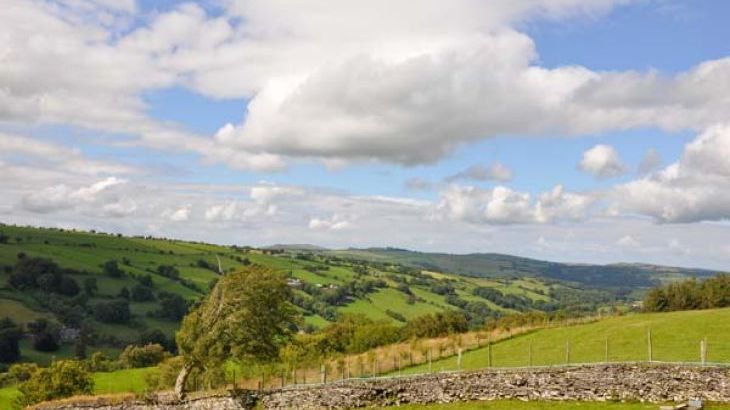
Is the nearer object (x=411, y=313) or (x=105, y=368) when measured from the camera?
(x=105, y=368)

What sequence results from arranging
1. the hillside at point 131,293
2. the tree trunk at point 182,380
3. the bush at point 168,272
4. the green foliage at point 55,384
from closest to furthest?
1. the tree trunk at point 182,380
2. the green foliage at point 55,384
3. the hillside at point 131,293
4. the bush at point 168,272

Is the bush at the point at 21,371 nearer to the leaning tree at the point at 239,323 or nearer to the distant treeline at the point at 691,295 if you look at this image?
the leaning tree at the point at 239,323

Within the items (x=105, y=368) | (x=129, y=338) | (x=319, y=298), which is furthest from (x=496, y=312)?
(x=105, y=368)

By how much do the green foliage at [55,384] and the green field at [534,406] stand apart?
→ 3680cm

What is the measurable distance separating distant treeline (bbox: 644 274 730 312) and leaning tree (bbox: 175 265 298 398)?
1663 inches

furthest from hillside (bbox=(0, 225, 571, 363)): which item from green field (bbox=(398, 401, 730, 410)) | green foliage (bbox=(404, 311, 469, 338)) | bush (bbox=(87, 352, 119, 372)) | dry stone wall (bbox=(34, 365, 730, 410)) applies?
green field (bbox=(398, 401, 730, 410))

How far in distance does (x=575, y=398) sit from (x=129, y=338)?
11768 centimetres

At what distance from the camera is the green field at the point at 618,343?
4103cm

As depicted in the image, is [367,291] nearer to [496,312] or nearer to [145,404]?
[496,312]

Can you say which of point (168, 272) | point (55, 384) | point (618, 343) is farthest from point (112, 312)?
point (618, 343)

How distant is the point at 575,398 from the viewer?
3531 centimetres

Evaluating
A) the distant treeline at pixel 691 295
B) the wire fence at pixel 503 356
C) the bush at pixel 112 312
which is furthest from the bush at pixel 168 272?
the distant treeline at pixel 691 295

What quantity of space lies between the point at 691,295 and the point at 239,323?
47.9 metres

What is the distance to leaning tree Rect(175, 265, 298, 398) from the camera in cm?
4419
